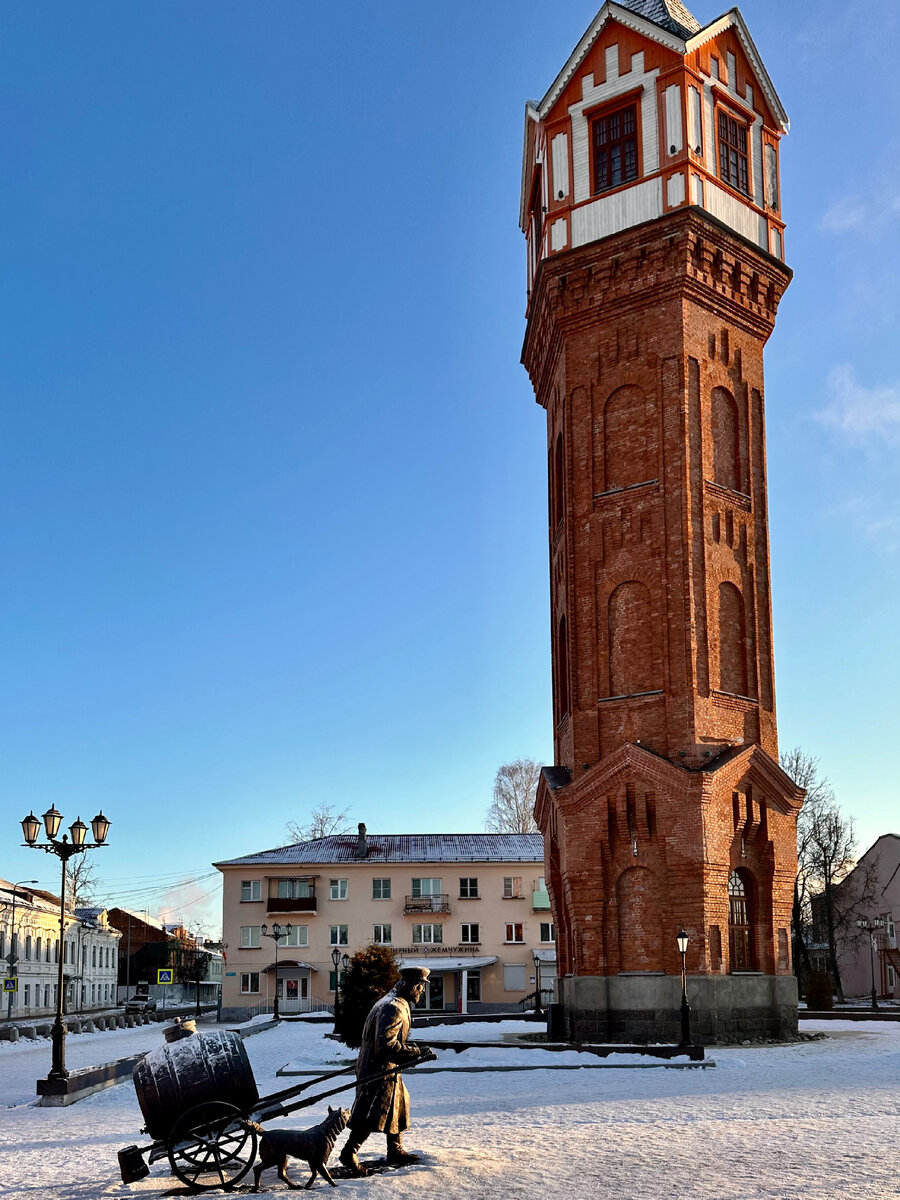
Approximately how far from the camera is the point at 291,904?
186 ft

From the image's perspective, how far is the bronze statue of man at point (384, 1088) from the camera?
10.6 meters

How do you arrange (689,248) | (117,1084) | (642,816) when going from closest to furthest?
1. (117,1084)
2. (642,816)
3. (689,248)

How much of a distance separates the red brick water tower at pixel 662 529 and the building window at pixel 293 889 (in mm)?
28937

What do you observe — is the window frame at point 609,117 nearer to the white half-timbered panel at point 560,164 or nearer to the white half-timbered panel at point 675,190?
the white half-timbered panel at point 560,164

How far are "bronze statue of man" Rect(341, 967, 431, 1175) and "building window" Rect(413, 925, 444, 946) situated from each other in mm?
47841

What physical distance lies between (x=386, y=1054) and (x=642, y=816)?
1682 centimetres

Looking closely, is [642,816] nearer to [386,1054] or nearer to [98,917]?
[386,1054]

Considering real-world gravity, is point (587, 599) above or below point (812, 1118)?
above

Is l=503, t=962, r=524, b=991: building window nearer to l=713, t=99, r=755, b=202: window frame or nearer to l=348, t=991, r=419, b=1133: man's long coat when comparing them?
l=713, t=99, r=755, b=202: window frame

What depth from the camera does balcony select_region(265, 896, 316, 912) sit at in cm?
5678

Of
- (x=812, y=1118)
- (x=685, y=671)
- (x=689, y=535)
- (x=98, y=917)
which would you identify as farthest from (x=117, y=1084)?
(x=98, y=917)

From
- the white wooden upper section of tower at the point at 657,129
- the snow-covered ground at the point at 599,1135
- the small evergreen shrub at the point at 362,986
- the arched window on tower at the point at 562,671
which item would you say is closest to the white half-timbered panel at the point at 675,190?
the white wooden upper section of tower at the point at 657,129

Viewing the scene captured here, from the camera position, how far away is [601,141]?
30703mm

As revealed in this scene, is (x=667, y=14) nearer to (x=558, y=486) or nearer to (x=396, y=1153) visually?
(x=558, y=486)
